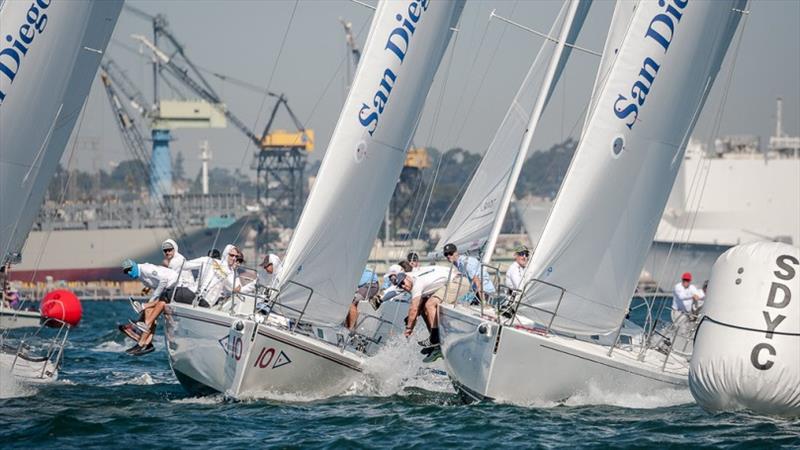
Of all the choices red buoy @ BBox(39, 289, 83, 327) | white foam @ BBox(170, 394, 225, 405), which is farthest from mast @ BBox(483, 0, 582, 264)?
red buoy @ BBox(39, 289, 83, 327)

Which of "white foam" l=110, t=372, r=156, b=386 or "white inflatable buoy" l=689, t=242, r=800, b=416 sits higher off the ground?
"white inflatable buoy" l=689, t=242, r=800, b=416

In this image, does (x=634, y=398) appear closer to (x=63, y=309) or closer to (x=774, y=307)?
(x=774, y=307)

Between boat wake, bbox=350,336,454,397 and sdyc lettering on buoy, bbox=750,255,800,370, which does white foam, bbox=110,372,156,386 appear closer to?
boat wake, bbox=350,336,454,397

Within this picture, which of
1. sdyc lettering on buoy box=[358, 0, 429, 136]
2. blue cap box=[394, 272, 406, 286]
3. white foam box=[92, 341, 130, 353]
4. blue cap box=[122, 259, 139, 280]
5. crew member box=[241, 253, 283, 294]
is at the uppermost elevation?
sdyc lettering on buoy box=[358, 0, 429, 136]

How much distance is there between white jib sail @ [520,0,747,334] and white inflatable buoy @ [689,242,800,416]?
1.72m

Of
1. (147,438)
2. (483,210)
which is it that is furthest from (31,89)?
(483,210)

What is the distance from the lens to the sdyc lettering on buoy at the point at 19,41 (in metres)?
12.4

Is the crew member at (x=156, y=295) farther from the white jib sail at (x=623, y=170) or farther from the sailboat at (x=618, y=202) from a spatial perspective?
the white jib sail at (x=623, y=170)

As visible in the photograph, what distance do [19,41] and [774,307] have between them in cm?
727

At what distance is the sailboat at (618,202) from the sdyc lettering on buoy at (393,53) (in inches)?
79.3

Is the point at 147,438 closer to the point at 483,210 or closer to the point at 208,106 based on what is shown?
the point at 483,210

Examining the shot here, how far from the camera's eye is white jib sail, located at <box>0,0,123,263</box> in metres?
12.5

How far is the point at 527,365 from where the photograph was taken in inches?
464

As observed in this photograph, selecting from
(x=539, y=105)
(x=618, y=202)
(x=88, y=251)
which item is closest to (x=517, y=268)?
(x=618, y=202)
